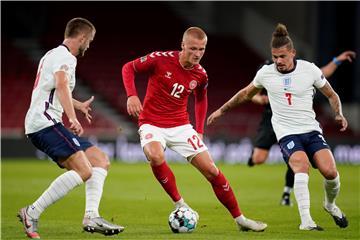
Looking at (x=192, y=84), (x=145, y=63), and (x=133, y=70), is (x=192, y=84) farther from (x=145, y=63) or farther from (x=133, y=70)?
(x=133, y=70)

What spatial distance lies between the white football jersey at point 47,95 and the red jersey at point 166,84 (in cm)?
131

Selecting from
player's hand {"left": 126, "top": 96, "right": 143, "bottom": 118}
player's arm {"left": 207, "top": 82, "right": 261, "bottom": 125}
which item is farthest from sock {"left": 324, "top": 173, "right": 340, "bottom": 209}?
player's hand {"left": 126, "top": 96, "right": 143, "bottom": 118}

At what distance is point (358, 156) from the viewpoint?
2442 centimetres

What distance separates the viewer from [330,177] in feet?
31.1

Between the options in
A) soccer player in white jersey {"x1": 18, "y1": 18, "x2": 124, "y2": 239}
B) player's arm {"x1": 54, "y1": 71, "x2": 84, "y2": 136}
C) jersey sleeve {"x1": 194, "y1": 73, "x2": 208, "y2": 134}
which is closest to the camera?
player's arm {"x1": 54, "y1": 71, "x2": 84, "y2": 136}

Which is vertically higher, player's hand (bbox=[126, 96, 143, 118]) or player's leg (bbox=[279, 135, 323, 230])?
player's hand (bbox=[126, 96, 143, 118])

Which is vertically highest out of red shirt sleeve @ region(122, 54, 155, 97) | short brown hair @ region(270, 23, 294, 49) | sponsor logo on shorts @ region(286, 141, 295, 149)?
short brown hair @ region(270, 23, 294, 49)

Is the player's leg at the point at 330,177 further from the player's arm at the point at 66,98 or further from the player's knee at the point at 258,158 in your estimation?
the player's knee at the point at 258,158

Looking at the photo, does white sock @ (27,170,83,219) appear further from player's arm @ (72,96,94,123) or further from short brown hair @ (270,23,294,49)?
short brown hair @ (270,23,294,49)

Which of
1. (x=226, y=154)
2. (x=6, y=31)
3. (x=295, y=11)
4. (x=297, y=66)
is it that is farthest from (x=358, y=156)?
(x=297, y=66)

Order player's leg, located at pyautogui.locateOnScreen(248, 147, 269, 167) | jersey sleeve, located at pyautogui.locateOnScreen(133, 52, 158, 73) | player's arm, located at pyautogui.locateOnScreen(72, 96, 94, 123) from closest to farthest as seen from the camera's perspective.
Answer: player's arm, located at pyautogui.locateOnScreen(72, 96, 94, 123)
jersey sleeve, located at pyautogui.locateOnScreen(133, 52, 158, 73)
player's leg, located at pyautogui.locateOnScreen(248, 147, 269, 167)

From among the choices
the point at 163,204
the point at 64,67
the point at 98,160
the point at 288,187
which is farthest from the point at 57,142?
the point at 288,187

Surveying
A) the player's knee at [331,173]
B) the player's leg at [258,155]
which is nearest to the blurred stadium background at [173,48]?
the player's leg at [258,155]

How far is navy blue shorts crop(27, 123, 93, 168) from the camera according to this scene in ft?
27.5
